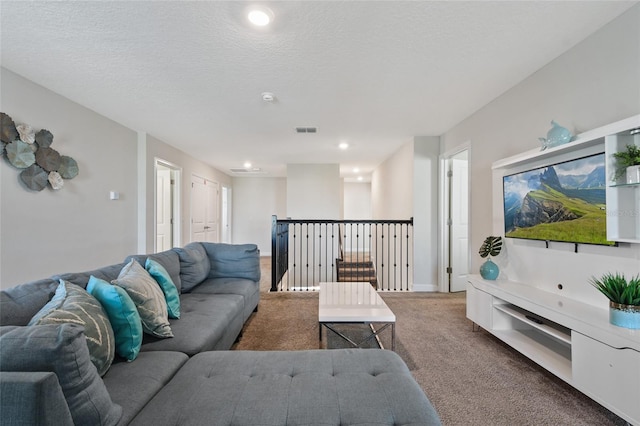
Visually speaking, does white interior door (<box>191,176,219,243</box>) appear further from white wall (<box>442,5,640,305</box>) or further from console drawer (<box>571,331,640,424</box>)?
console drawer (<box>571,331,640,424</box>)

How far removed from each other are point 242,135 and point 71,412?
3809 millimetres

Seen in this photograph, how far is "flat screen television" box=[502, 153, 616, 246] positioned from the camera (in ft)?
5.81

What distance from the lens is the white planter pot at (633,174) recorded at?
58.6 inches

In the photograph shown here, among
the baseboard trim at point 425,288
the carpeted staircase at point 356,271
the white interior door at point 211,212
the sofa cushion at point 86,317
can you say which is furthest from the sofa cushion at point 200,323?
the white interior door at point 211,212

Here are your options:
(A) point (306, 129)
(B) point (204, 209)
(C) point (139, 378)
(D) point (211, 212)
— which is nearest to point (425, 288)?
(A) point (306, 129)

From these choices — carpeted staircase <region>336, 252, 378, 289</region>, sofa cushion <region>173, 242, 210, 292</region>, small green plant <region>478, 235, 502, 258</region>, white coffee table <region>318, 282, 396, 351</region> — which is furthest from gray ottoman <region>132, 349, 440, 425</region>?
carpeted staircase <region>336, 252, 378, 289</region>

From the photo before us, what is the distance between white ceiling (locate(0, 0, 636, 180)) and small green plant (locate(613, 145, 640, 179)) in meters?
0.89

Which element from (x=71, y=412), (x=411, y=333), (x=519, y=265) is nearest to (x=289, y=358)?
(x=71, y=412)

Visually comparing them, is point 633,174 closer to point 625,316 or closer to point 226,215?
point 625,316

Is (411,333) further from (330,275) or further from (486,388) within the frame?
(330,275)

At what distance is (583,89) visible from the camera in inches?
76.3

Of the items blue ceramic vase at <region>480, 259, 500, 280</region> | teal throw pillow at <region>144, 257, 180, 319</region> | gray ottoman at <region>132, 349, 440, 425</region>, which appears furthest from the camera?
blue ceramic vase at <region>480, 259, 500, 280</region>

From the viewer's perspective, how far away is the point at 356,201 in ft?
30.2

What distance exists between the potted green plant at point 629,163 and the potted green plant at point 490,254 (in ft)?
3.91
